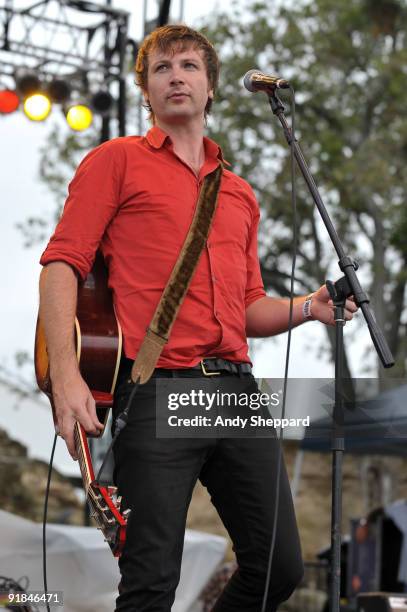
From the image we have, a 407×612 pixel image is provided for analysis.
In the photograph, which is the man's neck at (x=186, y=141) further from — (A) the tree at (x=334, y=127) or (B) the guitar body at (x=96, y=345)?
(A) the tree at (x=334, y=127)

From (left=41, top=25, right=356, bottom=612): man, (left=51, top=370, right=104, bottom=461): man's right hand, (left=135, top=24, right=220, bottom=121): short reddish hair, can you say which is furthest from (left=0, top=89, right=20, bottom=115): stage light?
(left=51, top=370, right=104, bottom=461): man's right hand

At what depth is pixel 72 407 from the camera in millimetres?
2596

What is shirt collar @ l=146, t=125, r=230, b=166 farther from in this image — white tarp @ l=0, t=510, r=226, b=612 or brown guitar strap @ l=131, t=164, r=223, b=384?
white tarp @ l=0, t=510, r=226, b=612

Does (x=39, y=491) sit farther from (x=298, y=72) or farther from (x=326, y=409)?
(x=326, y=409)

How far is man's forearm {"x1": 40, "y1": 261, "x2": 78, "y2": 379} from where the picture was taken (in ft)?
8.78

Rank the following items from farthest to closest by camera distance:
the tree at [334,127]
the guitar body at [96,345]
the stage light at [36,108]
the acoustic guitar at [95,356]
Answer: the tree at [334,127]
the stage light at [36,108]
the guitar body at [96,345]
the acoustic guitar at [95,356]

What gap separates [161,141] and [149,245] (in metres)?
0.36

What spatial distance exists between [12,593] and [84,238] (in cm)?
163

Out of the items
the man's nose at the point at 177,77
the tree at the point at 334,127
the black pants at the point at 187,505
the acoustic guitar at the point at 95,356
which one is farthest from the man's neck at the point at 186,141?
the tree at the point at 334,127

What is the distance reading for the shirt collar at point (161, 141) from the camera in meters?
3.00

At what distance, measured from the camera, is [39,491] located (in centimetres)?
1425

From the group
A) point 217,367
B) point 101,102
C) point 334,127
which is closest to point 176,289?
point 217,367

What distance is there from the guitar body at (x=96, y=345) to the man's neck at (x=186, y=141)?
498mm

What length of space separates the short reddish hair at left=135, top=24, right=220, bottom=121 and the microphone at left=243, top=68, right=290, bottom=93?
0.17 meters
